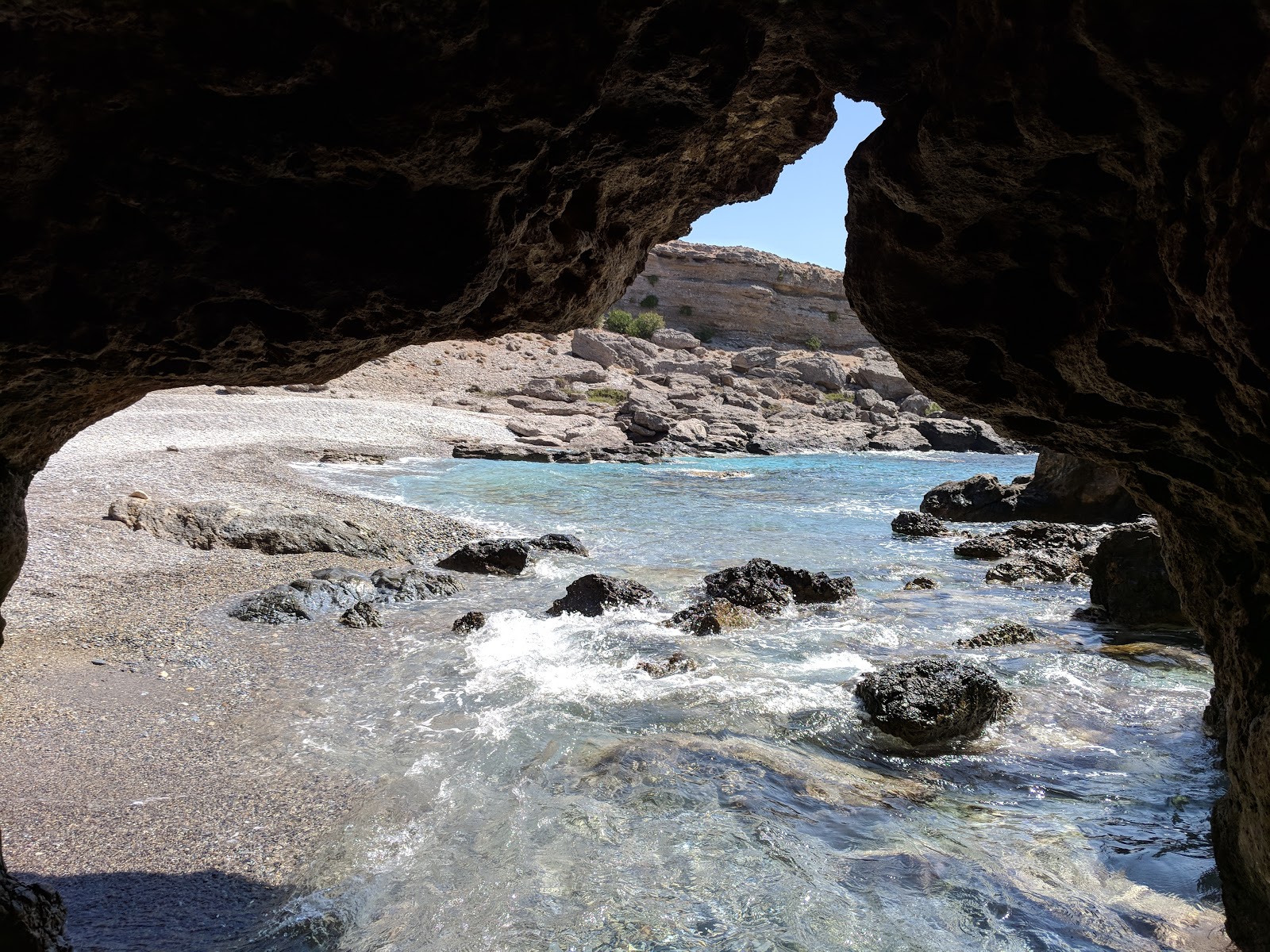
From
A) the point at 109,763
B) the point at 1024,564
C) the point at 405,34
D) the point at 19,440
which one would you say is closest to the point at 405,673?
the point at 109,763

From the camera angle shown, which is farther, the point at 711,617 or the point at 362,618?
the point at 711,617

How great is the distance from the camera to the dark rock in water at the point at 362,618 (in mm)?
9195

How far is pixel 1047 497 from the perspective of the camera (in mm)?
17781

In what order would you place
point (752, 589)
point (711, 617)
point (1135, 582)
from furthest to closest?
point (752, 589)
point (1135, 582)
point (711, 617)

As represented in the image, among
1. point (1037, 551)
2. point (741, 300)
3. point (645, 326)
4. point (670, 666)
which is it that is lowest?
point (670, 666)

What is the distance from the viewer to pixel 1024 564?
1349cm

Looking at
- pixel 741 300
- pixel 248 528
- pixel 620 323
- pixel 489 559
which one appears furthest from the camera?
pixel 741 300

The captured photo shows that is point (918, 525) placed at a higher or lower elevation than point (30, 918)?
lower

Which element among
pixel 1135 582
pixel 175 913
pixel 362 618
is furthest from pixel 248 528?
pixel 1135 582

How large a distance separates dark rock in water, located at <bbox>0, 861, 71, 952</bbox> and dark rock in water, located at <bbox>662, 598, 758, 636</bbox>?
6660 millimetres

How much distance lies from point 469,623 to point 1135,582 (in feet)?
23.6

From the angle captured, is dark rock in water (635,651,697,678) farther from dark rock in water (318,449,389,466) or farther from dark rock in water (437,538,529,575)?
dark rock in water (318,449,389,466)

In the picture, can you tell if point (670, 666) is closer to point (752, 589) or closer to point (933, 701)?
point (933, 701)

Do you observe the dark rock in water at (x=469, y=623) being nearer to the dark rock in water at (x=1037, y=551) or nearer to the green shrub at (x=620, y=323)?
the dark rock in water at (x=1037, y=551)
